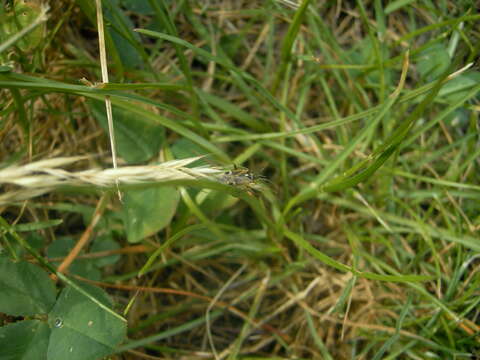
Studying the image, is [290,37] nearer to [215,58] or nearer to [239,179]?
[215,58]

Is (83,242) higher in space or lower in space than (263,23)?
lower

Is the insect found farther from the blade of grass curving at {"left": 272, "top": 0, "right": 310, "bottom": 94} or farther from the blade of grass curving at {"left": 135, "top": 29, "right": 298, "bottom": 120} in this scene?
the blade of grass curving at {"left": 272, "top": 0, "right": 310, "bottom": 94}

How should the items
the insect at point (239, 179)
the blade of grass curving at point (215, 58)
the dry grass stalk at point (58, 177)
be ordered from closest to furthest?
the dry grass stalk at point (58, 177)
the insect at point (239, 179)
the blade of grass curving at point (215, 58)

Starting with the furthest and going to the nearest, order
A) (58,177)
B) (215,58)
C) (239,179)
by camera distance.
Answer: (215,58), (239,179), (58,177)

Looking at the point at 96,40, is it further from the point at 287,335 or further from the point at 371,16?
the point at 287,335

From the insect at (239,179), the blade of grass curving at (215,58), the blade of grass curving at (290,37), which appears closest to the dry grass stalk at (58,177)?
the insect at (239,179)

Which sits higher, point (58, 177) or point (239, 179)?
point (58, 177)

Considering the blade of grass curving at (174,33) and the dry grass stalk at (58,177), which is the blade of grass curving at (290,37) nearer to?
→ the blade of grass curving at (174,33)

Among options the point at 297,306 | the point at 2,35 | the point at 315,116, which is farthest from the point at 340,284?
the point at 2,35

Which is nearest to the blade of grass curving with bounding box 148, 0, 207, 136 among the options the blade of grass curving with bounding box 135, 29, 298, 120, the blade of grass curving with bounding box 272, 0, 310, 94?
the blade of grass curving with bounding box 135, 29, 298, 120

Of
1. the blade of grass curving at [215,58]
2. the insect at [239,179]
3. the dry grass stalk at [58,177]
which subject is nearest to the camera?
the dry grass stalk at [58,177]

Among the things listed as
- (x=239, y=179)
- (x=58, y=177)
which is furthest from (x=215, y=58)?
(x=58, y=177)
